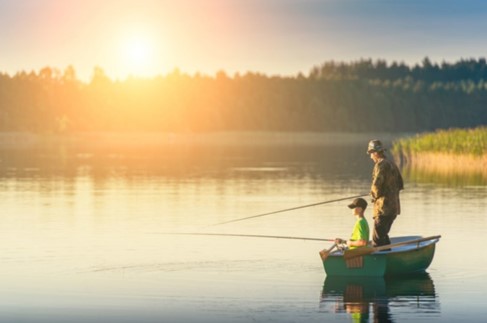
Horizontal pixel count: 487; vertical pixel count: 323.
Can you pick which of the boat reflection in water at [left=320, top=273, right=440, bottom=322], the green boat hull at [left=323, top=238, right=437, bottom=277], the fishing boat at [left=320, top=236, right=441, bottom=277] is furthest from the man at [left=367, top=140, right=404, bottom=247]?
the boat reflection in water at [left=320, top=273, right=440, bottom=322]

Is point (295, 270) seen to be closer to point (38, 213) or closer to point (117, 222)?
point (117, 222)

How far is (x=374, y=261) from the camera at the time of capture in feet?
63.1

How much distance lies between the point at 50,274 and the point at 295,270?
4.13 m

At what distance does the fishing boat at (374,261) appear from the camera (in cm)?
1916

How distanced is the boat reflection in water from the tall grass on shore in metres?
33.2

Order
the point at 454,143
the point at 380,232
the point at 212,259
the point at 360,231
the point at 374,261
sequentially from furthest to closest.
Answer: the point at 454,143 < the point at 212,259 < the point at 380,232 < the point at 360,231 < the point at 374,261

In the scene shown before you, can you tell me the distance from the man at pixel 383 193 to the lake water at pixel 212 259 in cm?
103

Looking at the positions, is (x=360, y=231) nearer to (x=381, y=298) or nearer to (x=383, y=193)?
(x=383, y=193)

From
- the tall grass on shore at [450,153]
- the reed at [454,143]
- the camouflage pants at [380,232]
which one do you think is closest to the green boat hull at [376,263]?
the camouflage pants at [380,232]

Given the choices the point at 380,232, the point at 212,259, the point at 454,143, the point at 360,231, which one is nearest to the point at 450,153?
the point at 454,143

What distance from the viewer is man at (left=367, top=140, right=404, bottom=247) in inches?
784

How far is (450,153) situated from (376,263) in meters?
40.0

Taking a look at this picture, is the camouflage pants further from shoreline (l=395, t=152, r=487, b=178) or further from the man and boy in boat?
shoreline (l=395, t=152, r=487, b=178)

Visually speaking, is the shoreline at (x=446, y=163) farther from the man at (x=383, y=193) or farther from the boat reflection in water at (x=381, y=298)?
the boat reflection in water at (x=381, y=298)
